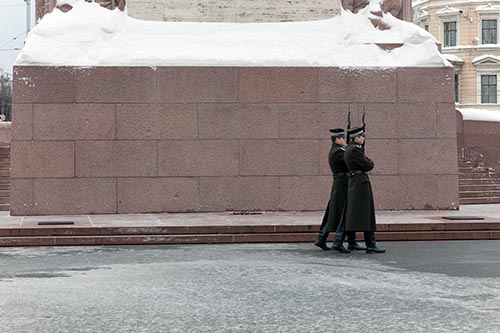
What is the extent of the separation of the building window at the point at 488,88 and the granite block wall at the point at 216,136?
5320 centimetres

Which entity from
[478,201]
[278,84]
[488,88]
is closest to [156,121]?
[278,84]

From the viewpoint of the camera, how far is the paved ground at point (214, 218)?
11695 mm

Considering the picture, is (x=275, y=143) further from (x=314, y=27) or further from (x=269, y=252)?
(x=269, y=252)

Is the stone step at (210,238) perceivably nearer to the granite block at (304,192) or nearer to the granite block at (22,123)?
the granite block at (304,192)

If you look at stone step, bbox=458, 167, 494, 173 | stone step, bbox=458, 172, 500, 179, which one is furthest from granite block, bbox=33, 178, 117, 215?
stone step, bbox=458, 167, 494, 173

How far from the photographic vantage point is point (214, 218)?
1261cm

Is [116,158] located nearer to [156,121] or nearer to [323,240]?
[156,121]

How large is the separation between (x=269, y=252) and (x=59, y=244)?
2762 millimetres

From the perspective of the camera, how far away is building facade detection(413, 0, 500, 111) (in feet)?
213

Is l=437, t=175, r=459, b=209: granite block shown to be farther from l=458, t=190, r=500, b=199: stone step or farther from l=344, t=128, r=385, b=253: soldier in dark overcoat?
l=344, t=128, r=385, b=253: soldier in dark overcoat

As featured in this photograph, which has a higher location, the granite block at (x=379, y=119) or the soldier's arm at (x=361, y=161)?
the granite block at (x=379, y=119)

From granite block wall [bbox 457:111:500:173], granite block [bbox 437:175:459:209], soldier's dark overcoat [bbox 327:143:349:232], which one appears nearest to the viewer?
soldier's dark overcoat [bbox 327:143:349:232]

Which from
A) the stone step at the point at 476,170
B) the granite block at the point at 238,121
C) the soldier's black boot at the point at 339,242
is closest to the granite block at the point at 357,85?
the granite block at the point at 238,121

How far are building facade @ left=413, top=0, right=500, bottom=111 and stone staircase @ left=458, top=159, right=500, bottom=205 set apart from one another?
47478 millimetres
